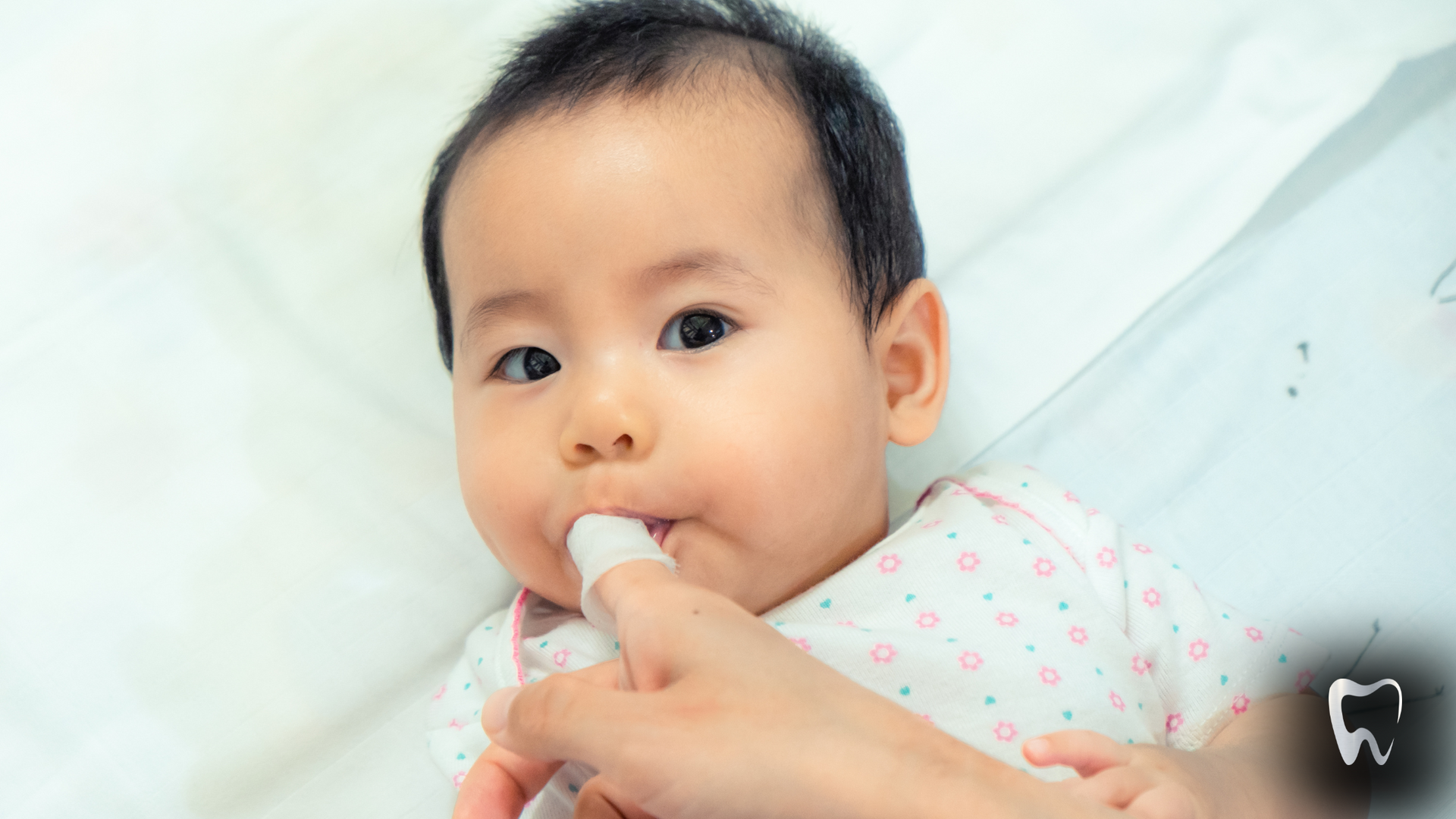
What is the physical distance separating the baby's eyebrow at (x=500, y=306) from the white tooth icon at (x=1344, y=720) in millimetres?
875

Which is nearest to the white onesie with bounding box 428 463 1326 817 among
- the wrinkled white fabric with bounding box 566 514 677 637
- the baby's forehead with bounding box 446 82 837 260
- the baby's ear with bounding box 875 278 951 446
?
the baby's ear with bounding box 875 278 951 446

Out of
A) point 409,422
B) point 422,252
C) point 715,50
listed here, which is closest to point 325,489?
point 409,422

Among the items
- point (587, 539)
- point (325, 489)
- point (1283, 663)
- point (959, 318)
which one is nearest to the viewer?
point (587, 539)

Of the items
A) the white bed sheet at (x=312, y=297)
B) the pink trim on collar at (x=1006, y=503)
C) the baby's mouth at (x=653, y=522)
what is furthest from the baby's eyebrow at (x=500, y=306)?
the pink trim on collar at (x=1006, y=503)

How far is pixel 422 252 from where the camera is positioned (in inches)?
51.7

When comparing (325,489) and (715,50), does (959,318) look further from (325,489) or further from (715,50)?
(325,489)

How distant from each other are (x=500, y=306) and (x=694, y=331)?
193 mm

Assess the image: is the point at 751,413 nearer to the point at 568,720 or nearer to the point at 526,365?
the point at 526,365

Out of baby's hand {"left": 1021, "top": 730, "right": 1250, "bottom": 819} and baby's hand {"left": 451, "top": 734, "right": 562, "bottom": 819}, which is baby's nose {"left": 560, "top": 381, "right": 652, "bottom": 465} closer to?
baby's hand {"left": 451, "top": 734, "right": 562, "bottom": 819}

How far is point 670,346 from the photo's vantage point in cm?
98

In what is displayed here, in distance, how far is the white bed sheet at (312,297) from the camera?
1.21 metres

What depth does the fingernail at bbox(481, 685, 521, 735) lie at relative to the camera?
788mm

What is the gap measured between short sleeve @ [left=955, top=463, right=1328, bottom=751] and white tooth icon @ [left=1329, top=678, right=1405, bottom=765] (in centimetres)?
3

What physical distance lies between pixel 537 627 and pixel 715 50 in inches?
25.5
